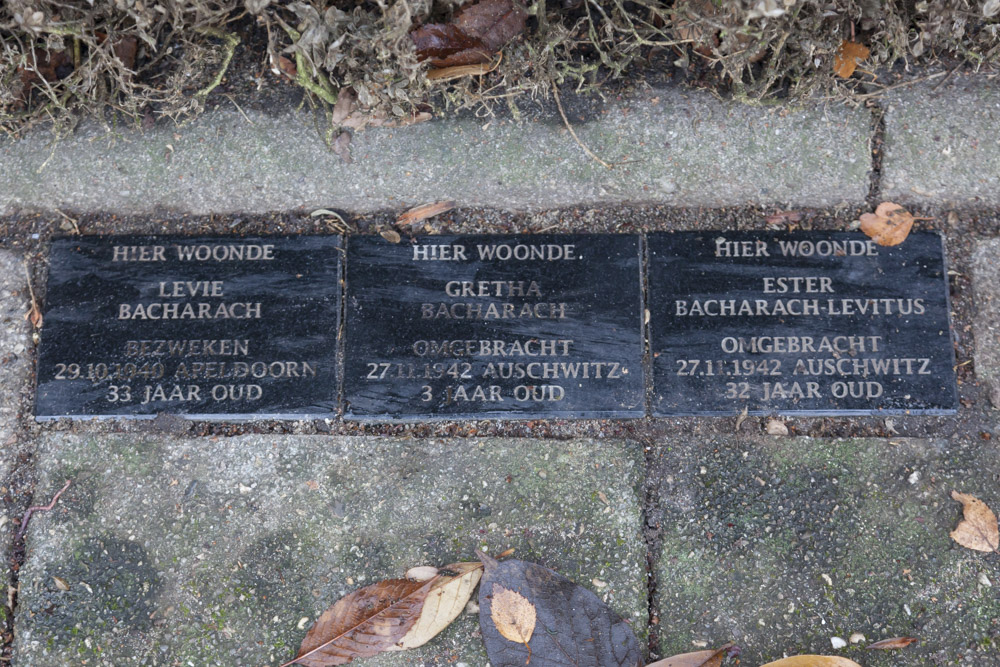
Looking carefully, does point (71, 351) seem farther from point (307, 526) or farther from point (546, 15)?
point (546, 15)

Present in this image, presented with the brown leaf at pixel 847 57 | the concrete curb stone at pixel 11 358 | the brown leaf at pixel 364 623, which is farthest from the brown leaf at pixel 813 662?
the concrete curb stone at pixel 11 358

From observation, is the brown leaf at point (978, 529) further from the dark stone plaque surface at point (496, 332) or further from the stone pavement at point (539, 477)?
the dark stone plaque surface at point (496, 332)

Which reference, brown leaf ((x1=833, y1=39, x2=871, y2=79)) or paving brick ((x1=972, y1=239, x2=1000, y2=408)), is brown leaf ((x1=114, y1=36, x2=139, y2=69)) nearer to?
brown leaf ((x1=833, y1=39, x2=871, y2=79))

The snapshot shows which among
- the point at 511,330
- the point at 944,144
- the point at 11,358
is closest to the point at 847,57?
the point at 944,144

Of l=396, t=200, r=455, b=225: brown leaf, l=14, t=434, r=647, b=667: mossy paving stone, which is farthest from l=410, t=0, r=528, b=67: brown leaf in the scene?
l=14, t=434, r=647, b=667: mossy paving stone

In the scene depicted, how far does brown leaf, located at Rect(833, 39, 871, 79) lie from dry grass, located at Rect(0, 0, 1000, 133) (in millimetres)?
32

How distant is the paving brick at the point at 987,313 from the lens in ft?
6.59

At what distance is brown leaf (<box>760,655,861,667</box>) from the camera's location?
1823mm

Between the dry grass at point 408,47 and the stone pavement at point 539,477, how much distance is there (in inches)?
4.4

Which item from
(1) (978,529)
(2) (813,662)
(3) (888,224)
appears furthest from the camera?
(3) (888,224)

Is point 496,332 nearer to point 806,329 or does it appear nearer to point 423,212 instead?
point 423,212

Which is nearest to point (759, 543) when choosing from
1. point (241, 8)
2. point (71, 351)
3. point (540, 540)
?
point (540, 540)

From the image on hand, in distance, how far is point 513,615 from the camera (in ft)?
6.17

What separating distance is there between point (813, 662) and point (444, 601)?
108 centimetres
